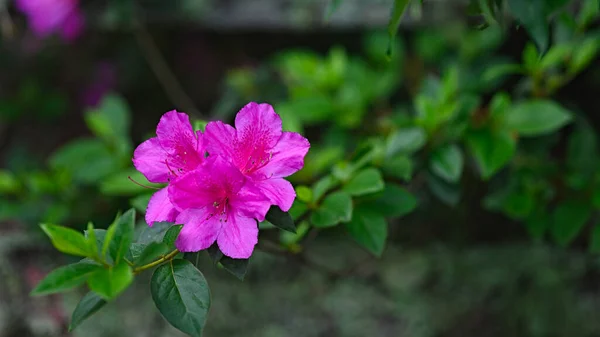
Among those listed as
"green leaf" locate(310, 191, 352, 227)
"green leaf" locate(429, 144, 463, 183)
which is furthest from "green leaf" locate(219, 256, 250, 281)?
"green leaf" locate(429, 144, 463, 183)

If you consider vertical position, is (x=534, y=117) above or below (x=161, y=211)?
below

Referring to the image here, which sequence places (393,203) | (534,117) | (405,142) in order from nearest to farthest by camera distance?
(393,203)
(405,142)
(534,117)

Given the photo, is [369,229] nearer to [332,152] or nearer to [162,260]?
[332,152]

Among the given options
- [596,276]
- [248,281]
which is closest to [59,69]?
[248,281]

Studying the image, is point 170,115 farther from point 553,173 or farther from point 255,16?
point 255,16

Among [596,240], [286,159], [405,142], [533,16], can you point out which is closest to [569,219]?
[596,240]

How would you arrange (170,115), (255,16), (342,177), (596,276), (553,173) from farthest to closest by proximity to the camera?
1. (255,16)
2. (596,276)
3. (553,173)
4. (342,177)
5. (170,115)
